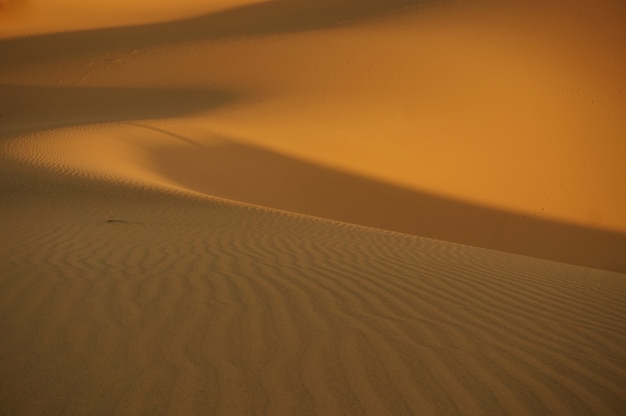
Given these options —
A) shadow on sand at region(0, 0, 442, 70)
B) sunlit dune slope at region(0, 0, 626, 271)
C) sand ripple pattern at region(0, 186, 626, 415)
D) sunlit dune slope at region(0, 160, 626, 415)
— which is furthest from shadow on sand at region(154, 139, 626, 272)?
shadow on sand at region(0, 0, 442, 70)

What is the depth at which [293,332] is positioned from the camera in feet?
11.2

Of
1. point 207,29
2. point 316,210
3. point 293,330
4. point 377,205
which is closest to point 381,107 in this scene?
point 377,205

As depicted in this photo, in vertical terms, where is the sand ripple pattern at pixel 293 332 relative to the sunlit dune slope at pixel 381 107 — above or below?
below

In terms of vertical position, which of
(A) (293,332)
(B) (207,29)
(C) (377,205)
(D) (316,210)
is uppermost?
(B) (207,29)

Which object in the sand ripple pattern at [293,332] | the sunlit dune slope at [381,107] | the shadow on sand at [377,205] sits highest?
the sunlit dune slope at [381,107]

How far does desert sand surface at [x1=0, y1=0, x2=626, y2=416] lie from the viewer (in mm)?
2934

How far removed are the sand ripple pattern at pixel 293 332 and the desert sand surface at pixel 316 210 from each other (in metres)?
0.02

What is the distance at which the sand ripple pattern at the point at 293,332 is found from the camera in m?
2.71

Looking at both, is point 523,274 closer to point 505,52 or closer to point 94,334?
point 94,334

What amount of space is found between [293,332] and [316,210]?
8039 millimetres

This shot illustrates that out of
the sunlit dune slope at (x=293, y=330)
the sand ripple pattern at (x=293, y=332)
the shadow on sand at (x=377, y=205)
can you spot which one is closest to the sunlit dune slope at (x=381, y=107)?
the shadow on sand at (x=377, y=205)

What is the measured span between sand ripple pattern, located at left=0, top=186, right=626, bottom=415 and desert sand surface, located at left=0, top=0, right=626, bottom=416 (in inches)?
0.8

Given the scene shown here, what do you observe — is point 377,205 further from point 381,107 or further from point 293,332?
point 293,332

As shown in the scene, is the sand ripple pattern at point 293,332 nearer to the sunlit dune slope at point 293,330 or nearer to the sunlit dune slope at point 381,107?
the sunlit dune slope at point 293,330
